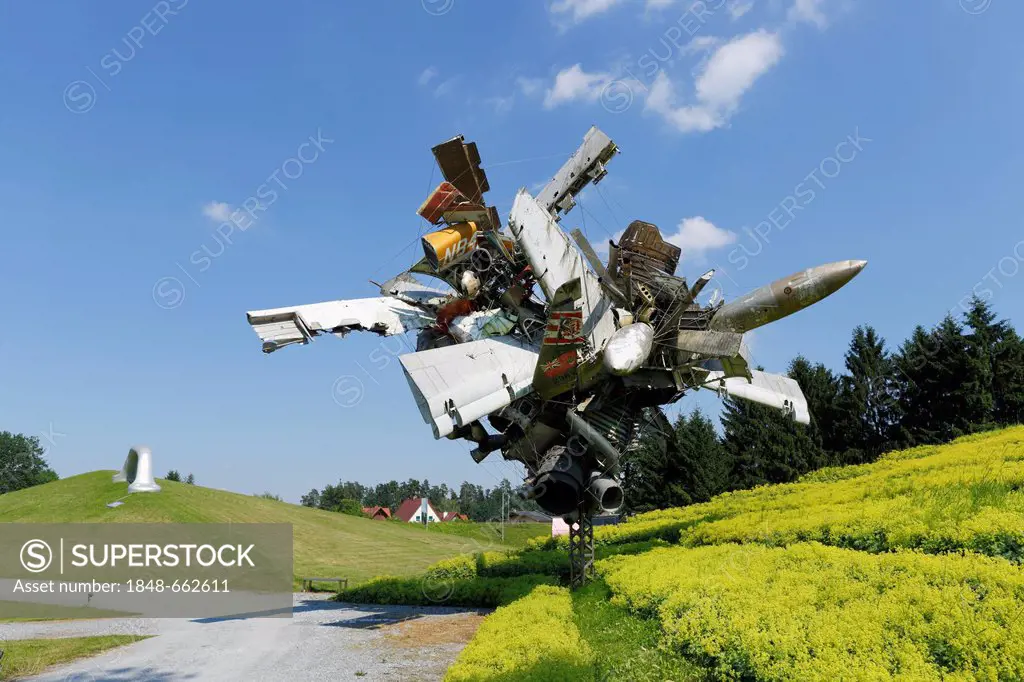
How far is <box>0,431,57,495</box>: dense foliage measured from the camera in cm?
8000

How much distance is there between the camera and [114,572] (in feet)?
90.7

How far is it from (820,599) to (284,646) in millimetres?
12547

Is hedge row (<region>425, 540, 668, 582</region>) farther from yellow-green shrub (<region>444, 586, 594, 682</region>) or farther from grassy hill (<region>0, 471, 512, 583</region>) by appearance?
grassy hill (<region>0, 471, 512, 583</region>)

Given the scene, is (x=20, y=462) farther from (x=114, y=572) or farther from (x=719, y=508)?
(x=719, y=508)

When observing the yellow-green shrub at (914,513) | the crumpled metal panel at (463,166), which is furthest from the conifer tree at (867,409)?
the crumpled metal panel at (463,166)

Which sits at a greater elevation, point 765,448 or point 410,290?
point 410,290

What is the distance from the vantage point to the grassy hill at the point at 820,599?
6578 mm

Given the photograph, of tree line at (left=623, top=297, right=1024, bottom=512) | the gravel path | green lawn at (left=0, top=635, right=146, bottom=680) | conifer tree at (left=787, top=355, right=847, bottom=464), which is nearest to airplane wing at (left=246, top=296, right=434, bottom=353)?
the gravel path

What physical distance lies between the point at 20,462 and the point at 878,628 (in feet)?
342

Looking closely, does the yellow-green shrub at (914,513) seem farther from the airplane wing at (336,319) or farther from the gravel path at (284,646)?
the airplane wing at (336,319)

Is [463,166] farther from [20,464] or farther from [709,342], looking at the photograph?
[20,464]

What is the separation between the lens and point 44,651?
14.9 meters

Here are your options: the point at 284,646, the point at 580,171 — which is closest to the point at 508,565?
the point at 284,646

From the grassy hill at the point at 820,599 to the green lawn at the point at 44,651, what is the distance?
9784 millimetres
